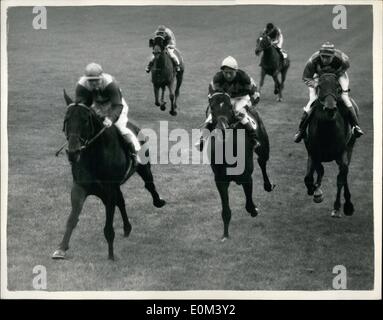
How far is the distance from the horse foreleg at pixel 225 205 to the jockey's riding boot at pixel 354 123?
2300 millimetres

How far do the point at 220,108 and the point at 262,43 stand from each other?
606 centimetres

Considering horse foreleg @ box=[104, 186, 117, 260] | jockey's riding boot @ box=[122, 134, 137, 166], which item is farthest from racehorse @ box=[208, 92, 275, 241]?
horse foreleg @ box=[104, 186, 117, 260]

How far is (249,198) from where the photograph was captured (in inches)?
514

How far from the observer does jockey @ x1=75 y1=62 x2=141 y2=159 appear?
38.3 feet

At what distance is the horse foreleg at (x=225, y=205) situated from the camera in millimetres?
12508

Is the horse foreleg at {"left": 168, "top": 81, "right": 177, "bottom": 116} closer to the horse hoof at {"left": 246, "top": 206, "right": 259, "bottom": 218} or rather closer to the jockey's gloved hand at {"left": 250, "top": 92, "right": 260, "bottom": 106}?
the jockey's gloved hand at {"left": 250, "top": 92, "right": 260, "bottom": 106}

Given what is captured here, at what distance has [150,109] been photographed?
1661cm

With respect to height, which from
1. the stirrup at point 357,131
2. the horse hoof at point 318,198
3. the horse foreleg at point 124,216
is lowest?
the horse foreleg at point 124,216

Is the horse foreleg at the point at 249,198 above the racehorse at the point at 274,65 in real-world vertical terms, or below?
below

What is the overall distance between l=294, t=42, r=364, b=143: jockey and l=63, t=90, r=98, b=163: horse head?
12.3 ft

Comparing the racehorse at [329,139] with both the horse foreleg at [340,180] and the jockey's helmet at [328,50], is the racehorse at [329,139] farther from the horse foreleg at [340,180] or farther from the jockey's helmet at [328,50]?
the jockey's helmet at [328,50]

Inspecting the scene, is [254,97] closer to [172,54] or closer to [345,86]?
[345,86]

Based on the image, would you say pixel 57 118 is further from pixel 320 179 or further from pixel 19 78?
pixel 320 179

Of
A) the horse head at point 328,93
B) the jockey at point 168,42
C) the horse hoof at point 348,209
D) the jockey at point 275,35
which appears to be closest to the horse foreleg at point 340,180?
the horse hoof at point 348,209
